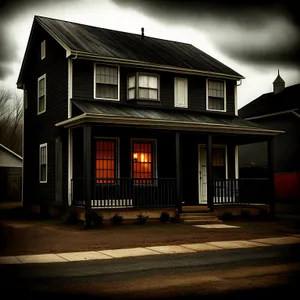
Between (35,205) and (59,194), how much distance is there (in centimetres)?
281

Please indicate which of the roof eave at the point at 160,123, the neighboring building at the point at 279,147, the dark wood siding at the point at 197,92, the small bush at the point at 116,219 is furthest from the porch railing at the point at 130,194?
the neighboring building at the point at 279,147

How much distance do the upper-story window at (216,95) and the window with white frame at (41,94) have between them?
6041 millimetres

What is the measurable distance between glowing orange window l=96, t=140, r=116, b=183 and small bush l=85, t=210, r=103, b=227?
2.36m

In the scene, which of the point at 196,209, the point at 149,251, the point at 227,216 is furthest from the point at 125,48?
the point at 149,251

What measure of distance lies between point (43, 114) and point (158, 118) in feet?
16.4

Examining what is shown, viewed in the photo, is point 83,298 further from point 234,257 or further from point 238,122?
point 238,122

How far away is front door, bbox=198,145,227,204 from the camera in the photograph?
1720cm

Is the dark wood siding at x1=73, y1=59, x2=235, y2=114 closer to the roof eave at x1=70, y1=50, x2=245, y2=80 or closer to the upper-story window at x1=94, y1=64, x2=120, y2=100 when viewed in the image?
the upper-story window at x1=94, y1=64, x2=120, y2=100

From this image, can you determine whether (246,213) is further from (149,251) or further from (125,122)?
(149,251)

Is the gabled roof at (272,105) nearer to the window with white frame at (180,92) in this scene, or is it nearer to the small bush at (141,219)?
the window with white frame at (180,92)

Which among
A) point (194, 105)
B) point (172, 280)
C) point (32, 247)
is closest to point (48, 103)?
point (194, 105)

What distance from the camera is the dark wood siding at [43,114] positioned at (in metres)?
15.4

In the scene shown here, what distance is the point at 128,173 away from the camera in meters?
15.5

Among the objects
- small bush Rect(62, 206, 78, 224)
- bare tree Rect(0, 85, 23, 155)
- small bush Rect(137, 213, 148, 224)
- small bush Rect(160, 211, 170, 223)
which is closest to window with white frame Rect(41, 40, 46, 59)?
small bush Rect(62, 206, 78, 224)
